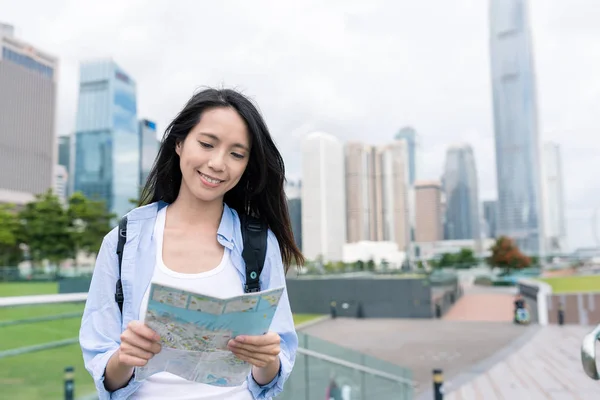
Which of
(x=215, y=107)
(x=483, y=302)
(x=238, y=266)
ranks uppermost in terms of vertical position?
(x=215, y=107)

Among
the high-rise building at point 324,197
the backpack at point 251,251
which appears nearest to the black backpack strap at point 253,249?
the backpack at point 251,251

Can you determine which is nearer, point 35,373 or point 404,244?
point 35,373

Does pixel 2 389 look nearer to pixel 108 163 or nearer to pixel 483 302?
pixel 483 302

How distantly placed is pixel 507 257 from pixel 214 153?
43.7m

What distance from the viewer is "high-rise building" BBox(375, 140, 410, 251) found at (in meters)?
66.5

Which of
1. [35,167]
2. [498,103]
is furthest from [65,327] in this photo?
[498,103]

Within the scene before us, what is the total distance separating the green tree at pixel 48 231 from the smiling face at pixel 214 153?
30637 millimetres

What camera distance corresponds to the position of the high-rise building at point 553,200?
404 ft

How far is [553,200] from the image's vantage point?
144 m

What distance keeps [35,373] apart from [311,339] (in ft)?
6.45

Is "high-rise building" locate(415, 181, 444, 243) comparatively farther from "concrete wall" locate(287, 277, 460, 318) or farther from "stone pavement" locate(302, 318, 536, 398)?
"stone pavement" locate(302, 318, 536, 398)

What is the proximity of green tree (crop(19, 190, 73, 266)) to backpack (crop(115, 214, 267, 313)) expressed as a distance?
101 ft

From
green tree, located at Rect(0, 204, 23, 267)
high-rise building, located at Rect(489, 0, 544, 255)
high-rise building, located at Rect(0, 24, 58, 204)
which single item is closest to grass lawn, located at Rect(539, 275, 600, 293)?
green tree, located at Rect(0, 204, 23, 267)

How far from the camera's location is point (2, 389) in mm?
1889
